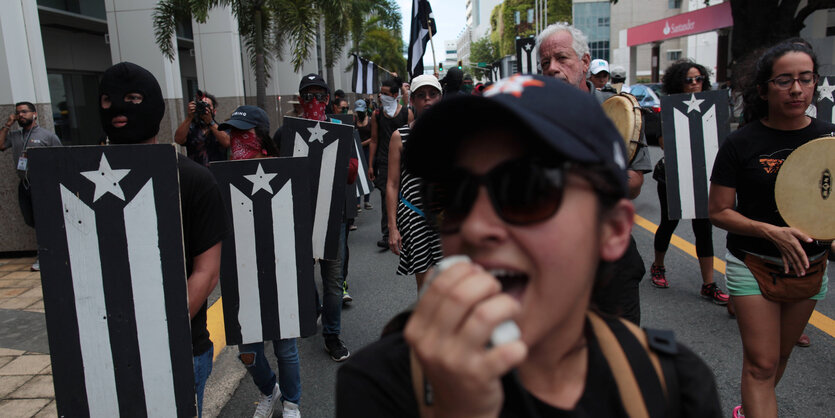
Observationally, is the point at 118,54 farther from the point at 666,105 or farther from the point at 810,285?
the point at 810,285

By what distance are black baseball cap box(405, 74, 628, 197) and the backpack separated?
1.03 feet

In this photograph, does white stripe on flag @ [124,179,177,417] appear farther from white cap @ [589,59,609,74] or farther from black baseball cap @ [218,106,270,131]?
white cap @ [589,59,609,74]

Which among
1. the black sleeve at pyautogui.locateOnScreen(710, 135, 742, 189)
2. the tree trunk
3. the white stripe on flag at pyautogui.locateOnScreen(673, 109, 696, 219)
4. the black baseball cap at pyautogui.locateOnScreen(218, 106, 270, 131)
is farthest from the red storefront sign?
the black baseball cap at pyautogui.locateOnScreen(218, 106, 270, 131)

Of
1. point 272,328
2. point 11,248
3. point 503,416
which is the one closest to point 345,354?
point 272,328

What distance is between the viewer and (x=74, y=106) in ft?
46.4

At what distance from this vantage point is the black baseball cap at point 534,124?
0.93 metres

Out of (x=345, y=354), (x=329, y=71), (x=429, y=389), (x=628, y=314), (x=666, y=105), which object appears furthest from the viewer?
(x=329, y=71)

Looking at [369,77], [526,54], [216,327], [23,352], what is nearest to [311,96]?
[216,327]

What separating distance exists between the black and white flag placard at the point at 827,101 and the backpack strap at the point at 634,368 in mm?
5988

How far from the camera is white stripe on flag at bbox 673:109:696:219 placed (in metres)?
5.04

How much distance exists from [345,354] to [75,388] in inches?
87.1

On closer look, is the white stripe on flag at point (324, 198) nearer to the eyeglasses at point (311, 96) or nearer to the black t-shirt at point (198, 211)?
the eyeglasses at point (311, 96)

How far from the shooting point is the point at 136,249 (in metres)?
2.15

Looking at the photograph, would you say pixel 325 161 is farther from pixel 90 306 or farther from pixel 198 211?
pixel 90 306
